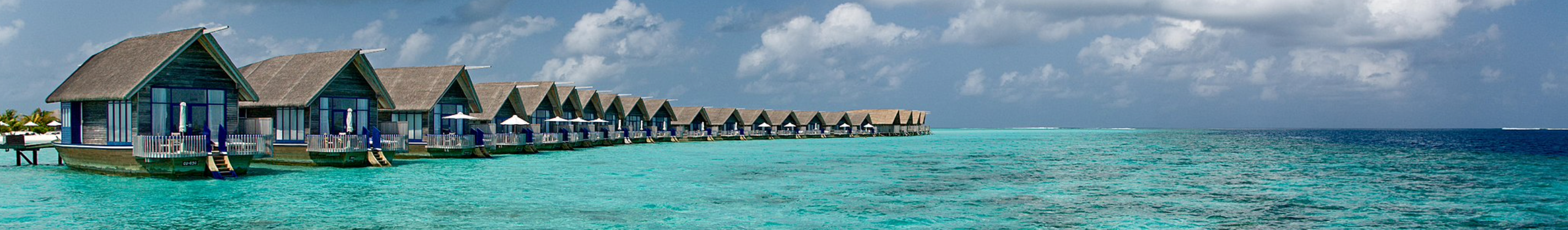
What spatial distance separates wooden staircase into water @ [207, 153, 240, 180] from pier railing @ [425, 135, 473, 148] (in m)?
12.0

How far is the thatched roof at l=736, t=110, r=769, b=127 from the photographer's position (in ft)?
291

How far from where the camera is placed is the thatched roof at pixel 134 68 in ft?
75.6

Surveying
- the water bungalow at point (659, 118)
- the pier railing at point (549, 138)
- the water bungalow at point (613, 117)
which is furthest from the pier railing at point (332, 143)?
the water bungalow at point (659, 118)

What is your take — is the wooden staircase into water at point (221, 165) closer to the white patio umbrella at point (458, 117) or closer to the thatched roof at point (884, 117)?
the white patio umbrella at point (458, 117)

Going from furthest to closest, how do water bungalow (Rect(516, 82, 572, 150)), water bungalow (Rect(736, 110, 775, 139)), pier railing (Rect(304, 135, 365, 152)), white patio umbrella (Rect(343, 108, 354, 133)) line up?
water bungalow (Rect(736, 110, 775, 139)), water bungalow (Rect(516, 82, 572, 150)), white patio umbrella (Rect(343, 108, 354, 133)), pier railing (Rect(304, 135, 365, 152))

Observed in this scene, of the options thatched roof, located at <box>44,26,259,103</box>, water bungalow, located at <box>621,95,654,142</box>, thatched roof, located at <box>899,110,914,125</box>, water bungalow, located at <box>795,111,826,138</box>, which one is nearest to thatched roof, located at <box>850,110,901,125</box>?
thatched roof, located at <box>899,110,914,125</box>

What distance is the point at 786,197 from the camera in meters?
20.0

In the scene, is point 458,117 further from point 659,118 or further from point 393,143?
point 659,118

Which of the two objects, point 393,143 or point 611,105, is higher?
point 611,105

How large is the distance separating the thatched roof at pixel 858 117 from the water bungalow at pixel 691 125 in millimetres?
30183

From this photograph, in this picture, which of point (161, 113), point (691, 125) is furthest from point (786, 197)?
point (691, 125)

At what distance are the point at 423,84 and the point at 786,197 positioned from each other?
20.6m

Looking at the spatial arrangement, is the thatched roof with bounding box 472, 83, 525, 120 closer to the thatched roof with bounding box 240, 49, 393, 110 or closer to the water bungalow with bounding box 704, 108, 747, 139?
the thatched roof with bounding box 240, 49, 393, 110

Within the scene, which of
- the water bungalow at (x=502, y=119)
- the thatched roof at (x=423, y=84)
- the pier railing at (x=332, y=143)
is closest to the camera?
the pier railing at (x=332, y=143)
